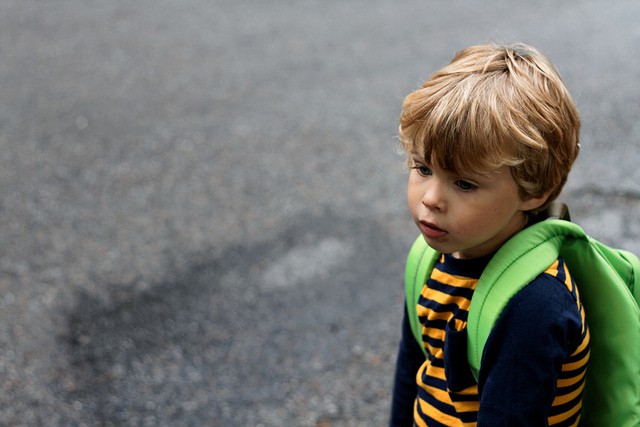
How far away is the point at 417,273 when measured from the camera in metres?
1.71

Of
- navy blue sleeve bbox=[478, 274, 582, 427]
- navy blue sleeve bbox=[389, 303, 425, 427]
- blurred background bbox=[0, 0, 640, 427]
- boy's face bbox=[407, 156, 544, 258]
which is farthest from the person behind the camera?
blurred background bbox=[0, 0, 640, 427]

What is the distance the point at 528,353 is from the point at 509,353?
1.3 inches

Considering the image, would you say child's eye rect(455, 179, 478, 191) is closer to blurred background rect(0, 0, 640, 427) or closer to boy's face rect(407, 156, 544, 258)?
boy's face rect(407, 156, 544, 258)

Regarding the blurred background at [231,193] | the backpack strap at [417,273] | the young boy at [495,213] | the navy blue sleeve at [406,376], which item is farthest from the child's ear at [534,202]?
the blurred background at [231,193]

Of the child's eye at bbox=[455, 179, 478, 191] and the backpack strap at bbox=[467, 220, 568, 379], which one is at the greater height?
the child's eye at bbox=[455, 179, 478, 191]

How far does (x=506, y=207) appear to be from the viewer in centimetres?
151

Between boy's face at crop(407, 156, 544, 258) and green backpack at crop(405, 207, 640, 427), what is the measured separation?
6 centimetres

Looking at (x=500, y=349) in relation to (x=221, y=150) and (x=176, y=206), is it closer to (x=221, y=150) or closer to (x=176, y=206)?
(x=176, y=206)

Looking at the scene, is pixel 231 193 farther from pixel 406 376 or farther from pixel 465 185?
pixel 465 185

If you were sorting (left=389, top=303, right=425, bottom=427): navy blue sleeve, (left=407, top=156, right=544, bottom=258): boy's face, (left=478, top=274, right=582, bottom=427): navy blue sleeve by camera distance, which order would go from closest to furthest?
(left=478, top=274, right=582, bottom=427): navy blue sleeve
(left=407, top=156, right=544, bottom=258): boy's face
(left=389, top=303, right=425, bottom=427): navy blue sleeve

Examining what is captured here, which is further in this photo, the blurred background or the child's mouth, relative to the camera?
the blurred background

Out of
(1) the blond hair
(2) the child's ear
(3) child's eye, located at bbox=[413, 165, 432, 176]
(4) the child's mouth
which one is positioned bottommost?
(4) the child's mouth

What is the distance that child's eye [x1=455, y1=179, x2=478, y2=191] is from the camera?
58.7 inches

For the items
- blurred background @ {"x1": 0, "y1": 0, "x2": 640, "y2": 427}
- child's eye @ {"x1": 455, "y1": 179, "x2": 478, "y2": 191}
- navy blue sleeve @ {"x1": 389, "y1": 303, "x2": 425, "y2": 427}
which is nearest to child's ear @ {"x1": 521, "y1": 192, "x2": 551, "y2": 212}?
child's eye @ {"x1": 455, "y1": 179, "x2": 478, "y2": 191}
